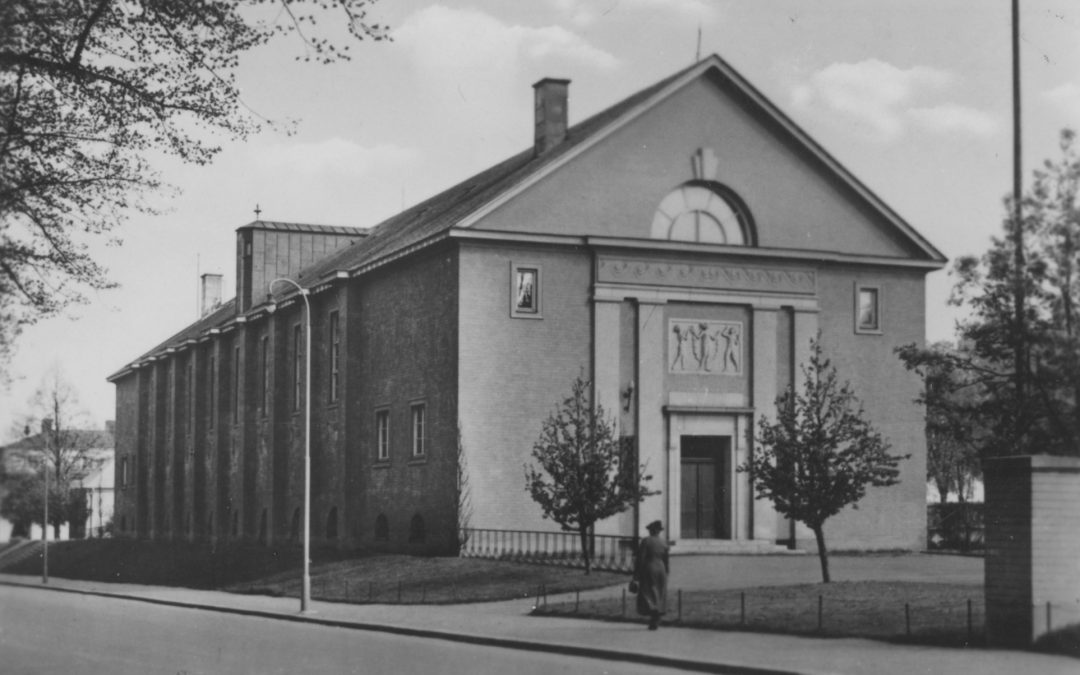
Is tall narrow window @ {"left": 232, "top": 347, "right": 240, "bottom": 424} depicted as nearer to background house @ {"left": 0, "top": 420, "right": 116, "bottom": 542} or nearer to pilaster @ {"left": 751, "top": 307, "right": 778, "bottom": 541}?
background house @ {"left": 0, "top": 420, "right": 116, "bottom": 542}

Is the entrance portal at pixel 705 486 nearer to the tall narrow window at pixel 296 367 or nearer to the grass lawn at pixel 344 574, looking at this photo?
the grass lawn at pixel 344 574

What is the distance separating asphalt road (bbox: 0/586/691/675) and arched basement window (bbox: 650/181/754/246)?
1815 centimetres

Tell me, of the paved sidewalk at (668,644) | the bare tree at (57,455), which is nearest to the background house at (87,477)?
the bare tree at (57,455)

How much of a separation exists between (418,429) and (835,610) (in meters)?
22.1

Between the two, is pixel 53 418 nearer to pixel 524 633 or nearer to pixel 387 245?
pixel 387 245

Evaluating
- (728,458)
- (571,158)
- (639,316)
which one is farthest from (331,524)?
(571,158)

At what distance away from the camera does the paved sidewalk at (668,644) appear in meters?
17.5

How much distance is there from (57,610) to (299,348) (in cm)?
2014

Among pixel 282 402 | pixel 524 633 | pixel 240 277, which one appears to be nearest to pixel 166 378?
pixel 240 277

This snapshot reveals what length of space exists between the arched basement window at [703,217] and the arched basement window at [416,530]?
10.2m

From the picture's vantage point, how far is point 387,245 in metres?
48.5

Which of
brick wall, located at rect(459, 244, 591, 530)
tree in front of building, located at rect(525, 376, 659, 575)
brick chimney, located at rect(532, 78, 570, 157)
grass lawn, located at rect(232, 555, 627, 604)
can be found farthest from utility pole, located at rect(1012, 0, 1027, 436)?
brick chimney, located at rect(532, 78, 570, 157)

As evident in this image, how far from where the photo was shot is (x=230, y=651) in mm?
21688

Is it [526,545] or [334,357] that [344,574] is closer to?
[526,545]
